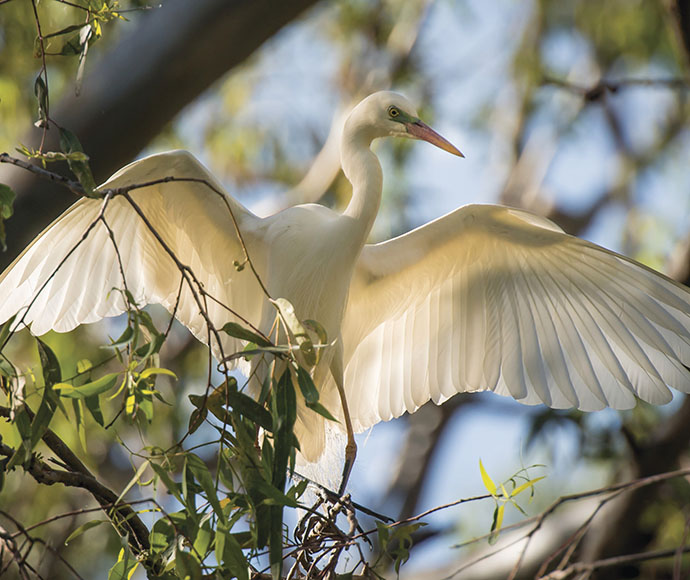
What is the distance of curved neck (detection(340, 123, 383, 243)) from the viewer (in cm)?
214

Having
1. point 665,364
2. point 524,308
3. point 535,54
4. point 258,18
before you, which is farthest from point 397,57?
point 665,364

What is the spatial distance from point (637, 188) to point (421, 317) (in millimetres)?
3594

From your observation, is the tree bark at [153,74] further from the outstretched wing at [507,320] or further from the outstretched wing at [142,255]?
the outstretched wing at [507,320]

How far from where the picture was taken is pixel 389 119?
2.26 metres

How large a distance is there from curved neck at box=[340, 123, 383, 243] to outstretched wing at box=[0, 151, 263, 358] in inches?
10.2

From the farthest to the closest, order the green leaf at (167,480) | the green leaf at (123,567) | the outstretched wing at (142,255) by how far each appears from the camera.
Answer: the outstretched wing at (142,255), the green leaf at (123,567), the green leaf at (167,480)

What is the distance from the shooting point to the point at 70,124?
232 centimetres

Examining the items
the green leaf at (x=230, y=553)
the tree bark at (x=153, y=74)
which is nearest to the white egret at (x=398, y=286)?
the tree bark at (x=153, y=74)

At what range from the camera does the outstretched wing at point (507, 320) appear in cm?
214

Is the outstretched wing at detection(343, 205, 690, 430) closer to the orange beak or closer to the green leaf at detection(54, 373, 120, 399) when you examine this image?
the orange beak


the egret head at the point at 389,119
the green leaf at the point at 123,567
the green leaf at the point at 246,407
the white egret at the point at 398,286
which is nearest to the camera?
the green leaf at the point at 246,407

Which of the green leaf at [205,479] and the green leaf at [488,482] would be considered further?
the green leaf at [488,482]

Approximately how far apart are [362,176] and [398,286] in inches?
16.1

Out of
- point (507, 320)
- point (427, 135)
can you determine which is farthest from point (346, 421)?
point (427, 135)
